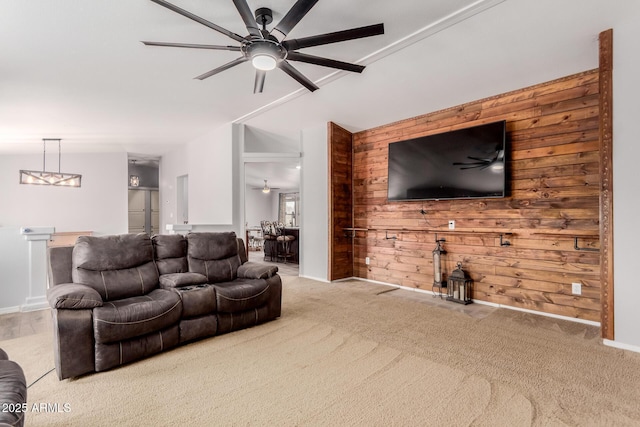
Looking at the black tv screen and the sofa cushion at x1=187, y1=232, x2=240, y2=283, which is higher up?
the black tv screen

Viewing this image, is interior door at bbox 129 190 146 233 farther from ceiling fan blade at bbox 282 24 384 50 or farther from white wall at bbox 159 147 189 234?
ceiling fan blade at bbox 282 24 384 50

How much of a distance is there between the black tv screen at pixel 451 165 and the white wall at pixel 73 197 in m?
7.01

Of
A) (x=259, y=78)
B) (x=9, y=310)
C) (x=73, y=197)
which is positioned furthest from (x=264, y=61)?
(x=73, y=197)

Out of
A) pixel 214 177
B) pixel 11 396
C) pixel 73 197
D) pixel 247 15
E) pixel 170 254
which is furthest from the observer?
pixel 73 197

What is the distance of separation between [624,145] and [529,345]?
74.4 inches

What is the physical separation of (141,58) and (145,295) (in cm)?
243

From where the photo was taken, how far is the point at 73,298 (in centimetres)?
226

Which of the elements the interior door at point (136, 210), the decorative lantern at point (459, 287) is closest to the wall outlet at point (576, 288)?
the decorative lantern at point (459, 287)

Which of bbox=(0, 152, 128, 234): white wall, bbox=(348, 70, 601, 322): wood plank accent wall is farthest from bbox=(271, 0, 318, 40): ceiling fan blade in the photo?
bbox=(0, 152, 128, 234): white wall

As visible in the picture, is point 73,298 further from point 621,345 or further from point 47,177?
point 47,177

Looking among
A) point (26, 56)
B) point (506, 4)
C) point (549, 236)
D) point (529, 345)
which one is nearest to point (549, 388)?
point (529, 345)

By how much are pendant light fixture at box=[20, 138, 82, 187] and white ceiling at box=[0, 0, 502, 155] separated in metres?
0.96

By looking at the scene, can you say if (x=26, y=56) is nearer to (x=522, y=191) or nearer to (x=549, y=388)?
(x=549, y=388)

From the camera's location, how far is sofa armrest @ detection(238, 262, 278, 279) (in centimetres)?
337
